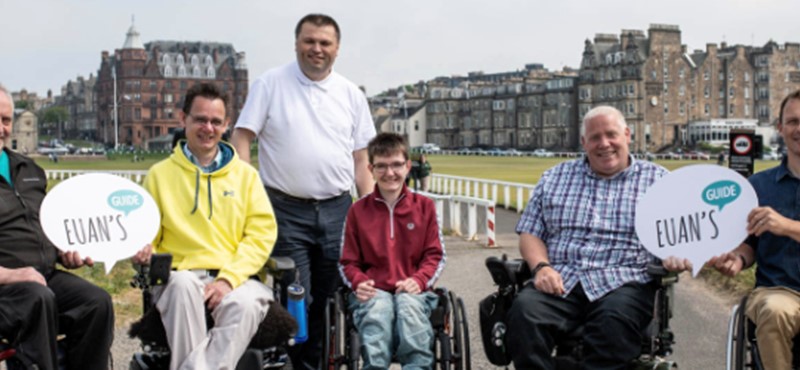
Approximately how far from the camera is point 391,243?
599 centimetres

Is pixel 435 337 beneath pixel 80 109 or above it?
beneath

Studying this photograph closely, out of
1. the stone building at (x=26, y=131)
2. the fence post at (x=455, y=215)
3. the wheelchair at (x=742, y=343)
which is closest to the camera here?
the wheelchair at (x=742, y=343)

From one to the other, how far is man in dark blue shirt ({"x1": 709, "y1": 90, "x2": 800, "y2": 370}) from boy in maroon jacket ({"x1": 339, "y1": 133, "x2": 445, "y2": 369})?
66.0 inches

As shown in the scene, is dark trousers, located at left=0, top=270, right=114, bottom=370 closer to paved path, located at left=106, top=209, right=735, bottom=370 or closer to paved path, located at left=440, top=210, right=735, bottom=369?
paved path, located at left=106, top=209, right=735, bottom=370

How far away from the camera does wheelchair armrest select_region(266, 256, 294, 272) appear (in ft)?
18.6

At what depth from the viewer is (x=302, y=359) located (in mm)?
6773

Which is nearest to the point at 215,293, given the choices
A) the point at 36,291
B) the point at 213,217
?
the point at 213,217

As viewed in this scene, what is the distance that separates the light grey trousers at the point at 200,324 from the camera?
526 centimetres

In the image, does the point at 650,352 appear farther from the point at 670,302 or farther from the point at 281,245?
the point at 281,245

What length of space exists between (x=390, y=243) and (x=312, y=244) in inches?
30.5

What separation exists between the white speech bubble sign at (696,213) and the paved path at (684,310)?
217 cm

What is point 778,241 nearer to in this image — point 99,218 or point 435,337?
point 435,337

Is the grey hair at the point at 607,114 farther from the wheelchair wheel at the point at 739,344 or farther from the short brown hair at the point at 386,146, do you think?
the wheelchair wheel at the point at 739,344

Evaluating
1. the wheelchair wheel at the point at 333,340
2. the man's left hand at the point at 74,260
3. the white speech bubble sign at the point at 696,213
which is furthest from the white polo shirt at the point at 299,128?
A: the white speech bubble sign at the point at 696,213
